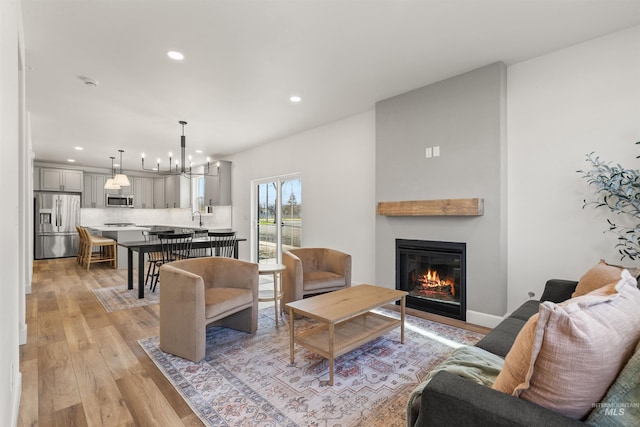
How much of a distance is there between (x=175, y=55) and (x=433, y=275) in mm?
3647

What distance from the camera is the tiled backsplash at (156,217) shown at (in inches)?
313

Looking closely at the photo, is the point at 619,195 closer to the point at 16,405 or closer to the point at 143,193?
the point at 16,405

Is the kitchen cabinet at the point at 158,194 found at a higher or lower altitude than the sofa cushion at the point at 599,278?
higher

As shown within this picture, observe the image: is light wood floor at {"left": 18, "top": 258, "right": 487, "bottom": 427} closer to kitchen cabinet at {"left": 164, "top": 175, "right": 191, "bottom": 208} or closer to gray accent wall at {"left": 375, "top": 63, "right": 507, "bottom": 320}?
gray accent wall at {"left": 375, "top": 63, "right": 507, "bottom": 320}

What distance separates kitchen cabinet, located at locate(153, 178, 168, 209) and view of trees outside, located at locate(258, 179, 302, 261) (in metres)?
4.88

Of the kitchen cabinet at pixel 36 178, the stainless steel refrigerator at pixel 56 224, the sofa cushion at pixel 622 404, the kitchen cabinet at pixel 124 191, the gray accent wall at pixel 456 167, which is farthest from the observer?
the kitchen cabinet at pixel 124 191

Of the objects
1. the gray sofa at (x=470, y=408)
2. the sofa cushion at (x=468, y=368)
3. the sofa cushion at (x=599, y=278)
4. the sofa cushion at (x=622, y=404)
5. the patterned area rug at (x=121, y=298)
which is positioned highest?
the sofa cushion at (x=599, y=278)

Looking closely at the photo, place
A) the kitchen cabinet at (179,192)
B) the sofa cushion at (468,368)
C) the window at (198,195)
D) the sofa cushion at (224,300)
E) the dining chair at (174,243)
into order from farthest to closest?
the kitchen cabinet at (179,192) → the window at (198,195) → the dining chair at (174,243) → the sofa cushion at (224,300) → the sofa cushion at (468,368)

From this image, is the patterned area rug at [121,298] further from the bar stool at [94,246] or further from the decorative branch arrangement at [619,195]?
the decorative branch arrangement at [619,195]

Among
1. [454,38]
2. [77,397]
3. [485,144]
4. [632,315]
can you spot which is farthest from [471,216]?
[77,397]

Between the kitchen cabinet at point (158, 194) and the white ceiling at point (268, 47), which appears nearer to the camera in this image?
the white ceiling at point (268, 47)

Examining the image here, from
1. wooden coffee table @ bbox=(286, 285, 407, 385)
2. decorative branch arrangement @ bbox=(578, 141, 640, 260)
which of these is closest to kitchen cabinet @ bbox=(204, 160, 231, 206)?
wooden coffee table @ bbox=(286, 285, 407, 385)

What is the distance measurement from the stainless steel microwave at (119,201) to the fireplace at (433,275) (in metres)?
8.88

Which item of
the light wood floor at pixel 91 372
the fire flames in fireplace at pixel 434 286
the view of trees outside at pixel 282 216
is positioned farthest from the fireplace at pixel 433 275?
the light wood floor at pixel 91 372
